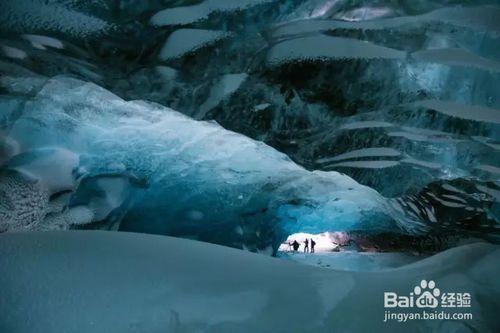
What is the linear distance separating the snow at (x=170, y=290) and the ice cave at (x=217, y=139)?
1 centimetres

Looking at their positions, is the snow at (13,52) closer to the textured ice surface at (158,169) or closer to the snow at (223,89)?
the textured ice surface at (158,169)

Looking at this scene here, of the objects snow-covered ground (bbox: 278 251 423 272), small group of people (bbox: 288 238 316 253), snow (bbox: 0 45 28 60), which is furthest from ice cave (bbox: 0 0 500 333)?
small group of people (bbox: 288 238 316 253)

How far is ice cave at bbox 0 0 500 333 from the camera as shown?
2010 mm

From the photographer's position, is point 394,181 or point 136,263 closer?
point 136,263

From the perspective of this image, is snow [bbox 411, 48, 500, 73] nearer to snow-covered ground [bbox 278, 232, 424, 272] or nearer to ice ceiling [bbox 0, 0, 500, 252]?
ice ceiling [bbox 0, 0, 500, 252]

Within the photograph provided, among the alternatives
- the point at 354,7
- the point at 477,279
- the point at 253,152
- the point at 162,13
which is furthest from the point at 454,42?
the point at 477,279

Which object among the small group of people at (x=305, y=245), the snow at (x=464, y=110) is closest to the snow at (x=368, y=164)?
the snow at (x=464, y=110)

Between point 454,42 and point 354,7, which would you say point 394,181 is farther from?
point 354,7

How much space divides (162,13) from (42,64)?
0.83 m

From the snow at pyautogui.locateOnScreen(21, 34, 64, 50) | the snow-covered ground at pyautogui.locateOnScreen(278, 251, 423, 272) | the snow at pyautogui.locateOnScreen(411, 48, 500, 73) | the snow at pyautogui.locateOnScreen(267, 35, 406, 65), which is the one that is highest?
the snow at pyautogui.locateOnScreen(411, 48, 500, 73)

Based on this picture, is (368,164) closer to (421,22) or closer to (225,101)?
(421,22)

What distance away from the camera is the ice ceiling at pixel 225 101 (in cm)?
207

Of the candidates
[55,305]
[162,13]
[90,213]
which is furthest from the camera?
[90,213]

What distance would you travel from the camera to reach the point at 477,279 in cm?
297
